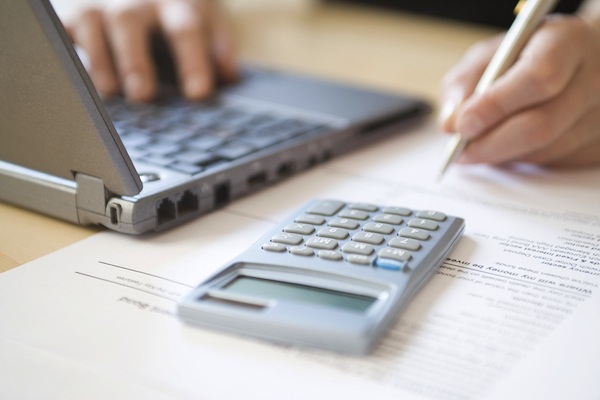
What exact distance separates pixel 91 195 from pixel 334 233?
174mm

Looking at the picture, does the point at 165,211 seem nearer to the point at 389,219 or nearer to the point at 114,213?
the point at 114,213

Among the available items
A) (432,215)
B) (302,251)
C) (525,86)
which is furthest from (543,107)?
(302,251)

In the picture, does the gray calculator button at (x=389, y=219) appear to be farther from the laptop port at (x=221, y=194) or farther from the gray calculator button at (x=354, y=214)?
the laptop port at (x=221, y=194)

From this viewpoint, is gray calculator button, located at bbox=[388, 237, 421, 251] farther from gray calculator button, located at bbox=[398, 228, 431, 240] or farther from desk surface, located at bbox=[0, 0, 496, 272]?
desk surface, located at bbox=[0, 0, 496, 272]

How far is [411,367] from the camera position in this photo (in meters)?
0.37

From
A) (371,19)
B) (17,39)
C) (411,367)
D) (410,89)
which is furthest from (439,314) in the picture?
(371,19)

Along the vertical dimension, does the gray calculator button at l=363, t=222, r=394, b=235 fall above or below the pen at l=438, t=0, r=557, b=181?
below

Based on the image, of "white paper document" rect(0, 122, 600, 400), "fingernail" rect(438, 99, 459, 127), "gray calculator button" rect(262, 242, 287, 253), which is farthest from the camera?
"fingernail" rect(438, 99, 459, 127)

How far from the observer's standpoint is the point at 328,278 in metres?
0.43

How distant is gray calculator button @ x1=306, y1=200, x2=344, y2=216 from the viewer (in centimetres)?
52

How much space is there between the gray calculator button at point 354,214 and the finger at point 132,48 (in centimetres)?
36

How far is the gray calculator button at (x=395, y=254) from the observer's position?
437mm

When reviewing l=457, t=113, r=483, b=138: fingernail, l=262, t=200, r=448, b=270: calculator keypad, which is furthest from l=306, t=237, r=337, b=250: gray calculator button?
l=457, t=113, r=483, b=138: fingernail

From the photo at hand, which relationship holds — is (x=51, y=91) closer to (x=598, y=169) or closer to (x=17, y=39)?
(x=17, y=39)
